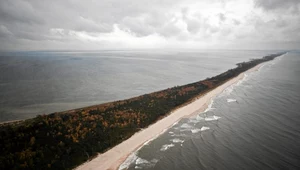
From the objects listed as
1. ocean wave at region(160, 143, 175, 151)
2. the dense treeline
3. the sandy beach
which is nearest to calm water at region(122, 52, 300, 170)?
ocean wave at region(160, 143, 175, 151)

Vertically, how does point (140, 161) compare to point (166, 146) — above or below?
below

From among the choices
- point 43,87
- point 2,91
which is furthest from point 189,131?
point 2,91

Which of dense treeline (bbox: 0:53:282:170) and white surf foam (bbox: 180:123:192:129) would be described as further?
white surf foam (bbox: 180:123:192:129)

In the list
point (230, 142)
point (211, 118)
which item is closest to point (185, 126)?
point (211, 118)

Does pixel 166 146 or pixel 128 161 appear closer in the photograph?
pixel 128 161

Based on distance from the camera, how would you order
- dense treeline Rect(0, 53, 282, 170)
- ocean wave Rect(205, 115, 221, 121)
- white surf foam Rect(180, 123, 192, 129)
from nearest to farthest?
1. dense treeline Rect(0, 53, 282, 170)
2. white surf foam Rect(180, 123, 192, 129)
3. ocean wave Rect(205, 115, 221, 121)

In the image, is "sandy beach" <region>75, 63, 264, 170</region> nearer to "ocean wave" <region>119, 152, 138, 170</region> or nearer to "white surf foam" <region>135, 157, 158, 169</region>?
"ocean wave" <region>119, 152, 138, 170</region>

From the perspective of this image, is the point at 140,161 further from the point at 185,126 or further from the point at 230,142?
the point at 230,142
